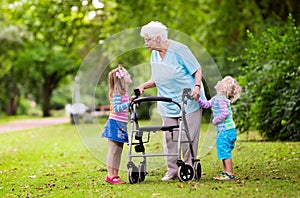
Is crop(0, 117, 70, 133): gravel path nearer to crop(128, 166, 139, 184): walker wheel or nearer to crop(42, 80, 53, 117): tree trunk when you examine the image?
crop(42, 80, 53, 117): tree trunk

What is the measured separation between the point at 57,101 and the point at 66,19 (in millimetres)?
38362

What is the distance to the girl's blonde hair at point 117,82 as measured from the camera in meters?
7.48

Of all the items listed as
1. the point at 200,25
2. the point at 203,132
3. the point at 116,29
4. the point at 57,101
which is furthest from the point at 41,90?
the point at 203,132

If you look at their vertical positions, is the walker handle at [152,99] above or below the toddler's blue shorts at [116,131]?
above

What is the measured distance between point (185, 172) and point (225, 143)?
62cm

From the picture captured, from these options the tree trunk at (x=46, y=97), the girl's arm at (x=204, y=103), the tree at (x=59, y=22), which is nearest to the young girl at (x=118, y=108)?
the girl's arm at (x=204, y=103)

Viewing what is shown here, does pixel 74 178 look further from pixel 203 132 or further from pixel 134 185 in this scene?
pixel 203 132

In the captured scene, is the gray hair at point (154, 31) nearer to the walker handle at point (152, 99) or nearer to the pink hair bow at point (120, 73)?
the pink hair bow at point (120, 73)

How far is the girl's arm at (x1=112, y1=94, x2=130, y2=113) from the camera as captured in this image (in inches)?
292

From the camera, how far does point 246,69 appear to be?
46.3 ft

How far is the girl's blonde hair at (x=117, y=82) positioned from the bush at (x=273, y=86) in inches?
225

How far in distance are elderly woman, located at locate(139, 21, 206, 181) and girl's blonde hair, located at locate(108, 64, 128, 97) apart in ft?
0.89

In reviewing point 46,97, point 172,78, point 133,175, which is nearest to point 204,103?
point 172,78

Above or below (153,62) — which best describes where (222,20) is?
above
